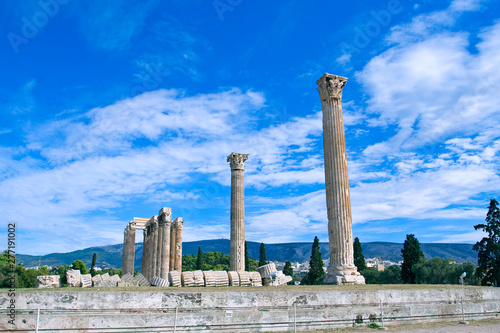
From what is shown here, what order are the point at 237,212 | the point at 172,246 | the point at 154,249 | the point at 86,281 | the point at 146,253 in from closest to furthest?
1. the point at 86,281
2. the point at 237,212
3. the point at 154,249
4. the point at 172,246
5. the point at 146,253

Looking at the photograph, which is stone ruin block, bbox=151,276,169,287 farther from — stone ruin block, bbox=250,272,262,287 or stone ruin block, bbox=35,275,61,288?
stone ruin block, bbox=35,275,61,288

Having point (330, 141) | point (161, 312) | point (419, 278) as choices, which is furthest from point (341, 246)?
point (419, 278)

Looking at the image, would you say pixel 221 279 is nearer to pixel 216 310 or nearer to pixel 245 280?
pixel 245 280

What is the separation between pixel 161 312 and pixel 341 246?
12376mm

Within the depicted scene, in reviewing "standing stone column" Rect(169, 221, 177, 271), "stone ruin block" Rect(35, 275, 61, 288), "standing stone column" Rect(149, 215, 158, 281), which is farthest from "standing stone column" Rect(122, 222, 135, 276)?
"stone ruin block" Rect(35, 275, 61, 288)

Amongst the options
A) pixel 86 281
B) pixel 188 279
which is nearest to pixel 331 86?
pixel 188 279

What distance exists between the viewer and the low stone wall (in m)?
8.98

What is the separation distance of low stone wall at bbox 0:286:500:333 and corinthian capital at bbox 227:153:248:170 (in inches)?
850

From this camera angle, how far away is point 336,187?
21.3 m

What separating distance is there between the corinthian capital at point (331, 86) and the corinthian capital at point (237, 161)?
12.0 meters

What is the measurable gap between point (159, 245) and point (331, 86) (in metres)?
23.4

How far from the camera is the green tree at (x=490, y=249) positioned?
34781mm

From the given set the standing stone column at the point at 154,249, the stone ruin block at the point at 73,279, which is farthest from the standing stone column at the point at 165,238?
the stone ruin block at the point at 73,279

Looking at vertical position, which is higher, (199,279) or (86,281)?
(199,279)
